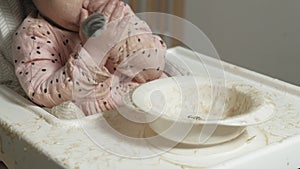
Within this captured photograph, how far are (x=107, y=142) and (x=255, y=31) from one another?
961 mm

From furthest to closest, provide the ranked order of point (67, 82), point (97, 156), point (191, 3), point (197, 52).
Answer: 1. point (191, 3)
2. point (197, 52)
3. point (67, 82)
4. point (97, 156)

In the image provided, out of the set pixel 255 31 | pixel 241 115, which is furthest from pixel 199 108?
pixel 255 31

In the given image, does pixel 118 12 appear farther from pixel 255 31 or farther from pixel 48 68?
pixel 255 31

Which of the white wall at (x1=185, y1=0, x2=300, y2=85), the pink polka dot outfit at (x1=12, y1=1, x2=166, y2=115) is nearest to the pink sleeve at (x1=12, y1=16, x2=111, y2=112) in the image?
the pink polka dot outfit at (x1=12, y1=1, x2=166, y2=115)

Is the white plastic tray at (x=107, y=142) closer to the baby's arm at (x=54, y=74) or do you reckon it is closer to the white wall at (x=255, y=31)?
the baby's arm at (x=54, y=74)

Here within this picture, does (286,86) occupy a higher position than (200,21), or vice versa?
(286,86)

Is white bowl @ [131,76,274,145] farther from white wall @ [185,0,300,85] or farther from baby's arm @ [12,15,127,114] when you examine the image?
white wall @ [185,0,300,85]

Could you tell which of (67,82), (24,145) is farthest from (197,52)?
(24,145)

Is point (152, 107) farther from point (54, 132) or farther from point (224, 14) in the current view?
point (224, 14)

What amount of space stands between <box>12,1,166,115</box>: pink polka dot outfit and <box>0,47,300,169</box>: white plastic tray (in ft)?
0.12

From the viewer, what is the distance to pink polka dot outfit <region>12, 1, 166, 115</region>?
0.69 m

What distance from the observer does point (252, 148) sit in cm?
59

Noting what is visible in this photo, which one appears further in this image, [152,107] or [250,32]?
[250,32]

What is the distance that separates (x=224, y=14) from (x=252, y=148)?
3.05 feet
